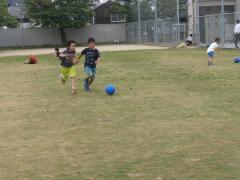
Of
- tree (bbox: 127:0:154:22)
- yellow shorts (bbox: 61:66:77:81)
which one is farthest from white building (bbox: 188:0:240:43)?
yellow shorts (bbox: 61:66:77:81)

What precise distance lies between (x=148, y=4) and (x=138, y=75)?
3338 centimetres

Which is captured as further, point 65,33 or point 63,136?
point 65,33

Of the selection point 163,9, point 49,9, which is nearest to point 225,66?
point 163,9

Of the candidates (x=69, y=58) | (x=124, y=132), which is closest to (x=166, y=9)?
(x=69, y=58)

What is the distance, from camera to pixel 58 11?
5200 cm

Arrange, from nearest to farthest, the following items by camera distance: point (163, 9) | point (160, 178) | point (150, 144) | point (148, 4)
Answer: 1. point (160, 178)
2. point (150, 144)
3. point (163, 9)
4. point (148, 4)

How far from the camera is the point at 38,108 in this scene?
11.1 meters

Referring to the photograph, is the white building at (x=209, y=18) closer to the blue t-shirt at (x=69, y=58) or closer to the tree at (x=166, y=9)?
the tree at (x=166, y=9)

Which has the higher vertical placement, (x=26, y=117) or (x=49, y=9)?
(x=49, y=9)

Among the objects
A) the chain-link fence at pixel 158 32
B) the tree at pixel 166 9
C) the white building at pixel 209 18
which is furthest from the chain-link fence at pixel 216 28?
the tree at pixel 166 9

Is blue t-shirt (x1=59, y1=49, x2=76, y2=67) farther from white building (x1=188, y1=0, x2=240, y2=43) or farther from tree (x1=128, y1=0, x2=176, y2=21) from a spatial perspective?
tree (x1=128, y1=0, x2=176, y2=21)

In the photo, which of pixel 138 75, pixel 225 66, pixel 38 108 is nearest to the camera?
pixel 38 108

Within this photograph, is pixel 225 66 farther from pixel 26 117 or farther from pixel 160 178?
pixel 160 178

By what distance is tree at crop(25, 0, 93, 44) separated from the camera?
171ft
